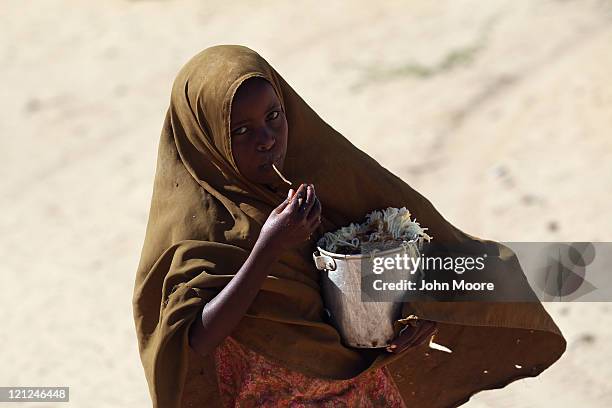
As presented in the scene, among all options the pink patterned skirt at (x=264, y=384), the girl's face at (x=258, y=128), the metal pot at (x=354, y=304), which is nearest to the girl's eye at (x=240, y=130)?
the girl's face at (x=258, y=128)

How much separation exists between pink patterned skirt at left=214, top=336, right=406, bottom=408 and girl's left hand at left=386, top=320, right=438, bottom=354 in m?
0.19

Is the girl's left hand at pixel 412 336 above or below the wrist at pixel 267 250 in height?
below

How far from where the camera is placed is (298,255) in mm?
3463

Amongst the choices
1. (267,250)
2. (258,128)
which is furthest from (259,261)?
(258,128)

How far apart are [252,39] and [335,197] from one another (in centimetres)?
867

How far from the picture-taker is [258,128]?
333cm

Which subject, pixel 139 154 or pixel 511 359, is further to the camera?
pixel 139 154

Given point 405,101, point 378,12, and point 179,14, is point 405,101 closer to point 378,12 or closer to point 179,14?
point 378,12

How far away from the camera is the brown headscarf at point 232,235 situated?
3365mm

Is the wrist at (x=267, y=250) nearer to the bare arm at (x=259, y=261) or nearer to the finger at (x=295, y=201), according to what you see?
the bare arm at (x=259, y=261)


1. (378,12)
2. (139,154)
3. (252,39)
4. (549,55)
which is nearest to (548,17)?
(549,55)

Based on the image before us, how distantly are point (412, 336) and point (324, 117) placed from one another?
6.78 metres

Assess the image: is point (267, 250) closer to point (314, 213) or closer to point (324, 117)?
point (314, 213)

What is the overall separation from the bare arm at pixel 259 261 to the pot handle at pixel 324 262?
175 mm
